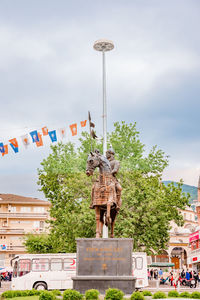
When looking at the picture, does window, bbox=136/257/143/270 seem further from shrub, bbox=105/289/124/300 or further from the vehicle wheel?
shrub, bbox=105/289/124/300

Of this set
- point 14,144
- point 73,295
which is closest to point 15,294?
point 73,295

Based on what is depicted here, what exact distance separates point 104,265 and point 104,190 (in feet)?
9.52

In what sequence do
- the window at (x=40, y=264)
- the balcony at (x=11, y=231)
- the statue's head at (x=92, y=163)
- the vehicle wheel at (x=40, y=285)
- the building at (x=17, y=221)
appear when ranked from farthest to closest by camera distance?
the balcony at (x=11, y=231), the building at (x=17, y=221), the window at (x=40, y=264), the vehicle wheel at (x=40, y=285), the statue's head at (x=92, y=163)

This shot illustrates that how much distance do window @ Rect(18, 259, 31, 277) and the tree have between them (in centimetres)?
488

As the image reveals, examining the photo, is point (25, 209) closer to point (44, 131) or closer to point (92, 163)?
point (44, 131)

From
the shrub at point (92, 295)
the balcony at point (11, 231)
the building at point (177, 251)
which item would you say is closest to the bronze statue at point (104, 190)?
the shrub at point (92, 295)

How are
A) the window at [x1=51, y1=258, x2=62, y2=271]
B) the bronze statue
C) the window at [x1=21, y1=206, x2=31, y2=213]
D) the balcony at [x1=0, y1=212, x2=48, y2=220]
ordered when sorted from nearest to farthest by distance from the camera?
the bronze statue, the window at [x1=51, y1=258, x2=62, y2=271], the balcony at [x1=0, y1=212, x2=48, y2=220], the window at [x1=21, y1=206, x2=31, y2=213]

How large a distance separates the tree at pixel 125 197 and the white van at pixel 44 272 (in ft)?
11.7

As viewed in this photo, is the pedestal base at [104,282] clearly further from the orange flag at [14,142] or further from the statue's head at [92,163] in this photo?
the orange flag at [14,142]

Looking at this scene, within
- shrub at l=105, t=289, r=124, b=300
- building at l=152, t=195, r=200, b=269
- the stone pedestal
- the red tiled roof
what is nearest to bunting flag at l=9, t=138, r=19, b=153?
the stone pedestal

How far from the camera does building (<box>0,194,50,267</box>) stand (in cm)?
6838

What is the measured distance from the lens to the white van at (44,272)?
3027 cm

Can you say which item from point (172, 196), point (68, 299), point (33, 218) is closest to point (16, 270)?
point (172, 196)

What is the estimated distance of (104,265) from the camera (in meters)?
16.6
